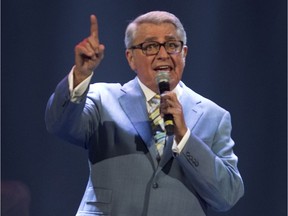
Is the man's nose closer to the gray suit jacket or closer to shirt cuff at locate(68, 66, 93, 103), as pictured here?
the gray suit jacket

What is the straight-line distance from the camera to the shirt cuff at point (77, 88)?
1.93 meters

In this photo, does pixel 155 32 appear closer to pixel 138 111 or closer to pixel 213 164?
pixel 138 111

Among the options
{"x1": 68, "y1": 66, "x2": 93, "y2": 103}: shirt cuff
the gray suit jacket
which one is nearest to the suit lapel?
the gray suit jacket

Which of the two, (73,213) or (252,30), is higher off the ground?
(252,30)

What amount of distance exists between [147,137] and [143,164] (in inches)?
3.4

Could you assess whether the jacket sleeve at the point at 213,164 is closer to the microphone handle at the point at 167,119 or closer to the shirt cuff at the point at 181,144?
the shirt cuff at the point at 181,144

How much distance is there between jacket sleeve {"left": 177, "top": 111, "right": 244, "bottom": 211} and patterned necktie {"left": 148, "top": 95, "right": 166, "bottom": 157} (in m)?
0.10

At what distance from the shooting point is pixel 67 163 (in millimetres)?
2873

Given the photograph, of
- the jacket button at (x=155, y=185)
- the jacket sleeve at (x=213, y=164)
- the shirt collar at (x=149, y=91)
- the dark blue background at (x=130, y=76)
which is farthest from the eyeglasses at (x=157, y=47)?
the dark blue background at (x=130, y=76)

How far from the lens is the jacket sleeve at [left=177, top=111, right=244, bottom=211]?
2006mm

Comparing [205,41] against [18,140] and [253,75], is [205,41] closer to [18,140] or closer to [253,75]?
[253,75]

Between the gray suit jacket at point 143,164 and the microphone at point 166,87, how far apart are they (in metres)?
0.13

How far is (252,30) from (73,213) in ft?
3.67

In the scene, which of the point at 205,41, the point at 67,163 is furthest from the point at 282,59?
the point at 67,163
